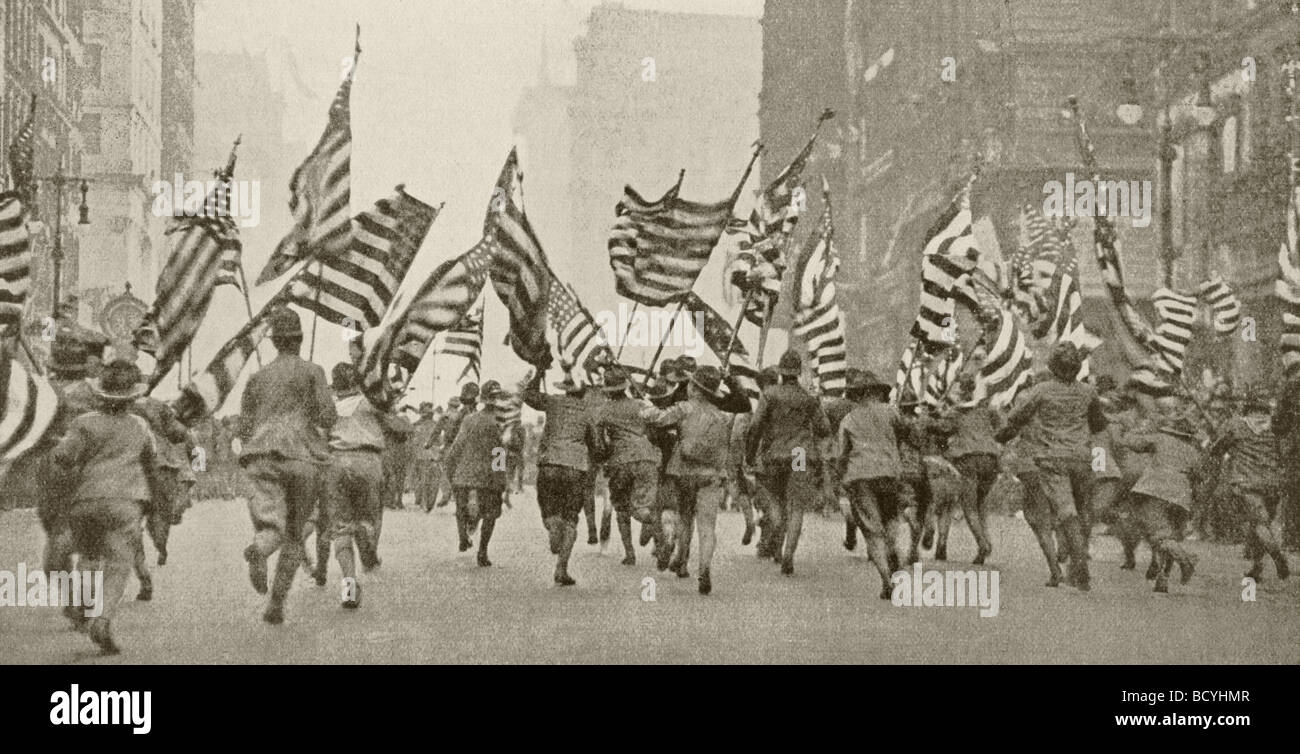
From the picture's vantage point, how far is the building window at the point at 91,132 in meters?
40.2

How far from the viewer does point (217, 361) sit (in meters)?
12.9

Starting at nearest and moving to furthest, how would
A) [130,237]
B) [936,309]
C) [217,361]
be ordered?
[217,361] < [936,309] < [130,237]

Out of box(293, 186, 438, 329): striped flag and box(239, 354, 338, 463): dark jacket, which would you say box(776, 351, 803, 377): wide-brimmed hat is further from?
box(239, 354, 338, 463): dark jacket

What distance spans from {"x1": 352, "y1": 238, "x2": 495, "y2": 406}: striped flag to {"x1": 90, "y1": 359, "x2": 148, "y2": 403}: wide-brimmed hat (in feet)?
13.0

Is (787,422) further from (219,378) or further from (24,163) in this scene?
(24,163)

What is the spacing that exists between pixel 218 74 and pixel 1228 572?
40.2ft

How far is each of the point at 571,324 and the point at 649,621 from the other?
615cm

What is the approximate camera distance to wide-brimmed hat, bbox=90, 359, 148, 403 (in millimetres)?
10680

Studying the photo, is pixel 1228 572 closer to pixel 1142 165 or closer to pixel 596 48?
pixel 596 48

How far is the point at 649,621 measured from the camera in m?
12.6

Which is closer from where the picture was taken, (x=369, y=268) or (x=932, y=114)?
(x=369, y=268)

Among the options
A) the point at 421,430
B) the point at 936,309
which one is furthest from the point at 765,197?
the point at 421,430

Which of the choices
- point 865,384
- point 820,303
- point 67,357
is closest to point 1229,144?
point 820,303
